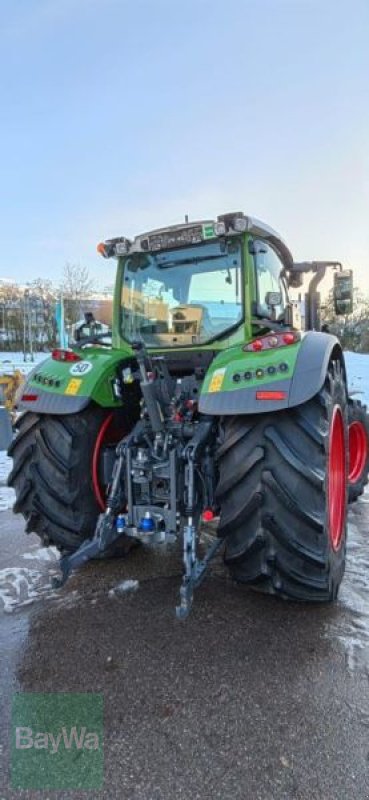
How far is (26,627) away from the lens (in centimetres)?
266

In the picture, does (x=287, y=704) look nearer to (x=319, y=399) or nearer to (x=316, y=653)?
(x=316, y=653)

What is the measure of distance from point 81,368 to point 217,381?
3.30ft

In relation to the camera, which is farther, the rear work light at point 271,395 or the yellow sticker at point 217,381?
the yellow sticker at point 217,381

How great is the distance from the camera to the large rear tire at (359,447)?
15.9 feet

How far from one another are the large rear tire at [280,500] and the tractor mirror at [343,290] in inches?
84.9

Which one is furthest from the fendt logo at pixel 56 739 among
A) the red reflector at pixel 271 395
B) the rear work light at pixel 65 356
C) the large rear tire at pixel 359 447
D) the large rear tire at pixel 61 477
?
the large rear tire at pixel 359 447

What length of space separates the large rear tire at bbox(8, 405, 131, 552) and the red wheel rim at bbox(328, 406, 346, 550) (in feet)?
4.69

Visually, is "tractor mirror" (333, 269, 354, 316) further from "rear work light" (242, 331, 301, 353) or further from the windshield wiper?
"rear work light" (242, 331, 301, 353)

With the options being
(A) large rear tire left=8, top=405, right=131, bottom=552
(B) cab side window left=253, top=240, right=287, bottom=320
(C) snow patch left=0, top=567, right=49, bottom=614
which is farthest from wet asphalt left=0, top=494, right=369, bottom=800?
(B) cab side window left=253, top=240, right=287, bottom=320

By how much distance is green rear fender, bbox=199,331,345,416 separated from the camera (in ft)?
7.79

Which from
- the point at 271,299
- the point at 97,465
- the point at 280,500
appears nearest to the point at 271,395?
the point at 280,500

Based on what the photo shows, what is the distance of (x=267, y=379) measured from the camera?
7.98 ft

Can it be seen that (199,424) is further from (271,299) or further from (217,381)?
(271,299)

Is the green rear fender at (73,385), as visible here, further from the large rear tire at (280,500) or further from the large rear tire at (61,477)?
the large rear tire at (280,500)
